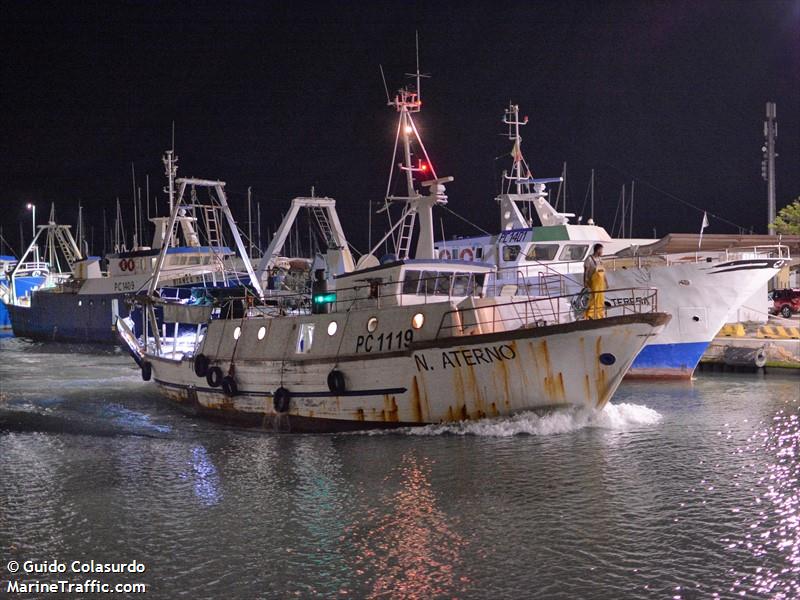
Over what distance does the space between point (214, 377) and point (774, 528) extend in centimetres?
1579

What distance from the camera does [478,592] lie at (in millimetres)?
9547

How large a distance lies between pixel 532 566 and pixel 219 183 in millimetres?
19874

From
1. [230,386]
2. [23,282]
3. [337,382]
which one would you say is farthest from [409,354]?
[23,282]

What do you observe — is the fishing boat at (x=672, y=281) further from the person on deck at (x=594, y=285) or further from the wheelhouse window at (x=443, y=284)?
the person on deck at (x=594, y=285)

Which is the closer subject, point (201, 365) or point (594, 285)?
point (594, 285)

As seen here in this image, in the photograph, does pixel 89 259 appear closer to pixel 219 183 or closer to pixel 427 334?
pixel 219 183

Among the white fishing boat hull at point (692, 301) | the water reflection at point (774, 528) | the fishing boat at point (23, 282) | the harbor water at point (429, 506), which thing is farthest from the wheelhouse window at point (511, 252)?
the fishing boat at point (23, 282)

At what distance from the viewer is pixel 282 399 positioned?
66.8 ft

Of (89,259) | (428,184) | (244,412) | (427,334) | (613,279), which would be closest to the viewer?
(427,334)

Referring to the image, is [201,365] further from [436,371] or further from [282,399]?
[436,371]

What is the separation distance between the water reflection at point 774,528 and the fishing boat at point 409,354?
372 cm

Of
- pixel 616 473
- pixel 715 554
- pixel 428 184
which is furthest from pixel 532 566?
pixel 428 184

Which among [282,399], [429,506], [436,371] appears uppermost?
[436,371]

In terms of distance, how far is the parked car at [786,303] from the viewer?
39769mm
